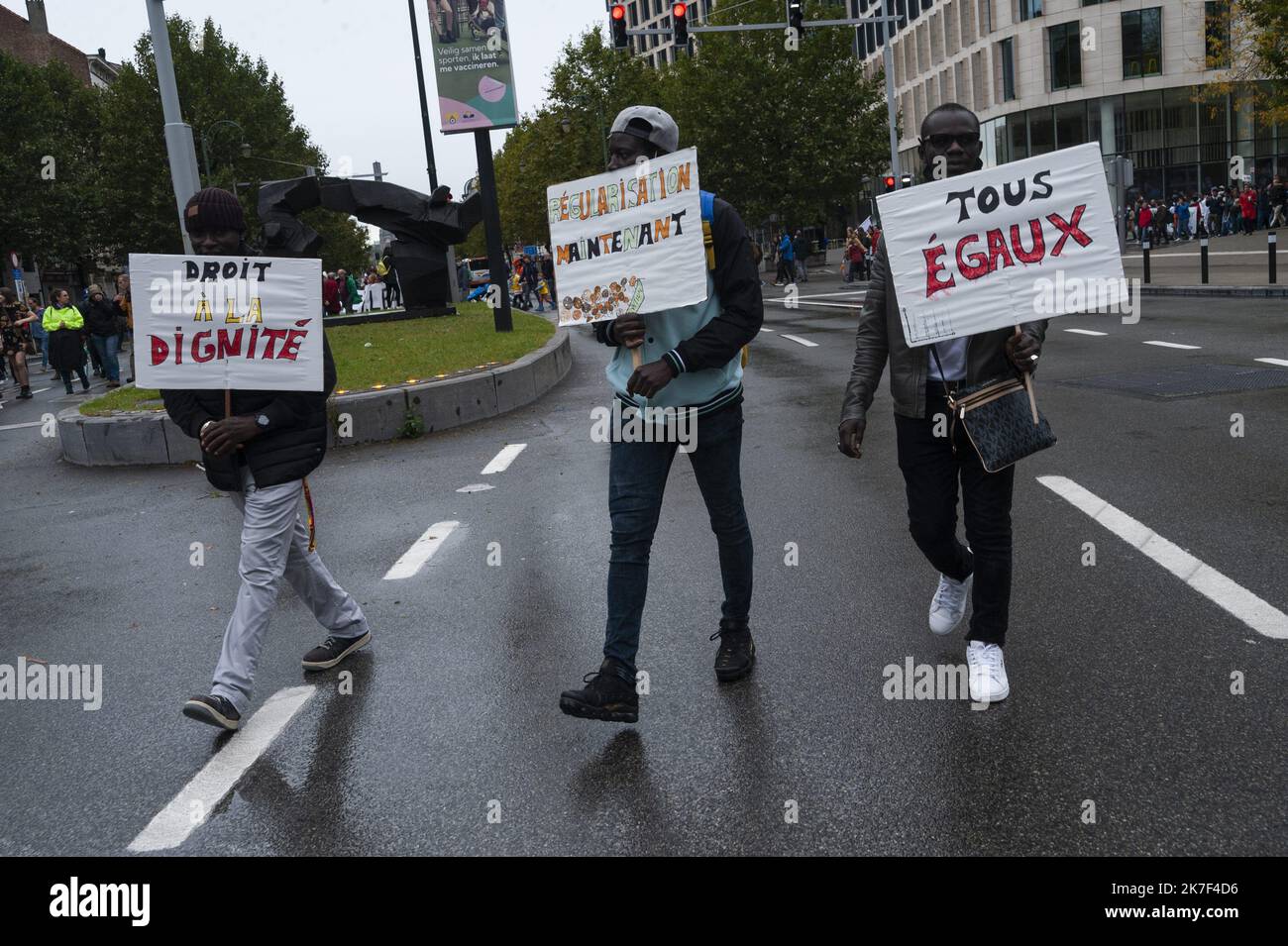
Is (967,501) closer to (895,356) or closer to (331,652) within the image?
(895,356)

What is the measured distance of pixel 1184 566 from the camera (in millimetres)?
5402

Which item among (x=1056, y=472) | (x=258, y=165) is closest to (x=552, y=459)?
(x=1056, y=472)

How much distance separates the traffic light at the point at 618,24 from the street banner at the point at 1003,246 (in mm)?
19255

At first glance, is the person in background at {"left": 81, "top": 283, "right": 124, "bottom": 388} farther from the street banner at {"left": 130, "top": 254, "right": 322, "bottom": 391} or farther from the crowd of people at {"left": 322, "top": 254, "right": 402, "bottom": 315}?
the street banner at {"left": 130, "top": 254, "right": 322, "bottom": 391}

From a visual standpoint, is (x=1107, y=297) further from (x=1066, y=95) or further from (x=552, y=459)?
(x=1066, y=95)

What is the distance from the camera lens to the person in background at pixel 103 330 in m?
21.2

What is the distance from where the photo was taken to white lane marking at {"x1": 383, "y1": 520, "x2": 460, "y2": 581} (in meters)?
6.43

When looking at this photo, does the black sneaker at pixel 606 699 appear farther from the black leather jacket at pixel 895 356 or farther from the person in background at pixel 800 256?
the person in background at pixel 800 256

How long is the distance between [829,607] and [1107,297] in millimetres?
1765

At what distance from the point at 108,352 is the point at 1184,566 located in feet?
A: 64.4

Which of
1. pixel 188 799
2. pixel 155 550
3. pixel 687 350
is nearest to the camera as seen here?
pixel 188 799

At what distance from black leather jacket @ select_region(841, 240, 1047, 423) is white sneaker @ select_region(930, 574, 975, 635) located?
77cm

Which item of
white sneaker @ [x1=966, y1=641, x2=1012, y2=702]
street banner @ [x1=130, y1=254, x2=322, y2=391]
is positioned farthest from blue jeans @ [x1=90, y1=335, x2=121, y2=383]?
white sneaker @ [x1=966, y1=641, x2=1012, y2=702]

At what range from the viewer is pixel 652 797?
352 cm
